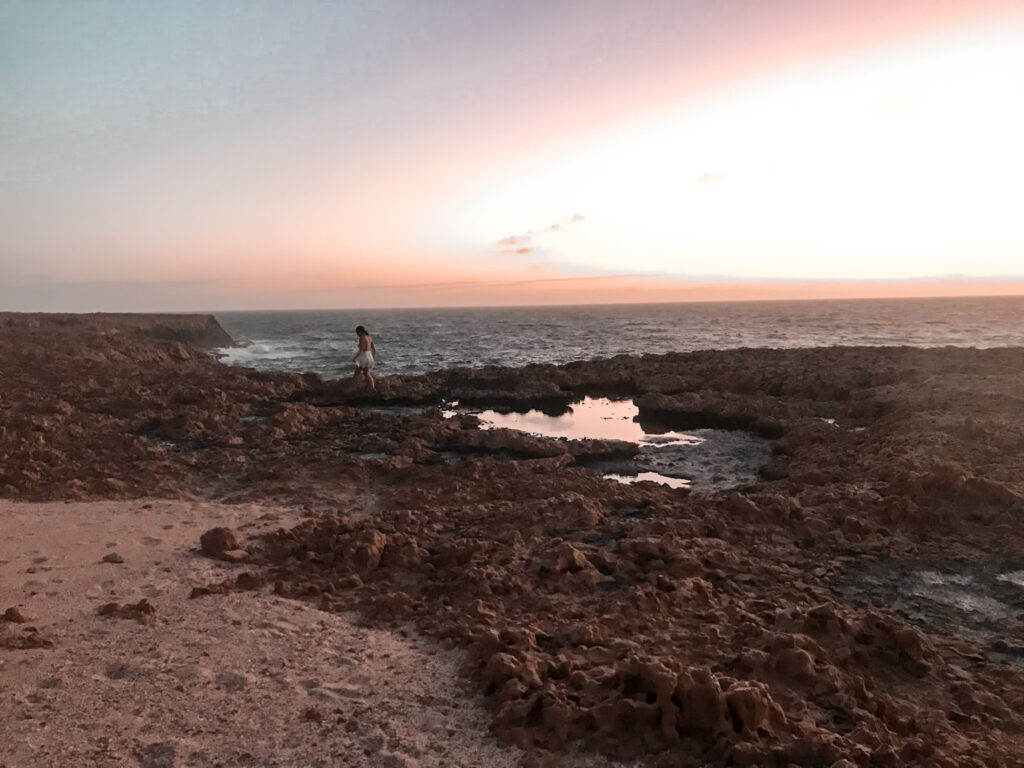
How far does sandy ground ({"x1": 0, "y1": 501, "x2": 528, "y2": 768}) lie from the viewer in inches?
152

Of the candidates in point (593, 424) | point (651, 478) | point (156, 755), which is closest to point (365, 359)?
point (593, 424)

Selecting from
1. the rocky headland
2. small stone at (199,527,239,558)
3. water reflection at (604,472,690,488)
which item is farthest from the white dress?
small stone at (199,527,239,558)

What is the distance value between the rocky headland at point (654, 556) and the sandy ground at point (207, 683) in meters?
0.23

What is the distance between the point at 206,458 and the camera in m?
12.1

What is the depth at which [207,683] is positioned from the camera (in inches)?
177

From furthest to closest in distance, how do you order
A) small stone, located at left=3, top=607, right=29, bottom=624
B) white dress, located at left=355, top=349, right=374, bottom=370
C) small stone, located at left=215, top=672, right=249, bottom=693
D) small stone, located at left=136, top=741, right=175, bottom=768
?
1. white dress, located at left=355, top=349, right=374, bottom=370
2. small stone, located at left=3, top=607, right=29, bottom=624
3. small stone, located at left=215, top=672, right=249, bottom=693
4. small stone, located at left=136, top=741, right=175, bottom=768

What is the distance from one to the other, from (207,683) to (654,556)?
184 inches

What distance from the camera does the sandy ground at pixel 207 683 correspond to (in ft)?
12.6

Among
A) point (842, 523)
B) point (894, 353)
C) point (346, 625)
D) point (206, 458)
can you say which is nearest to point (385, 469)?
point (206, 458)

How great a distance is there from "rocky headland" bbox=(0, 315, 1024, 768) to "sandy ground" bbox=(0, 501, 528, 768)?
0.23 meters

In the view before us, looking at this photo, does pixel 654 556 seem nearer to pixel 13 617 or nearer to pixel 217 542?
pixel 217 542

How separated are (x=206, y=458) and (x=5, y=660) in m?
7.80

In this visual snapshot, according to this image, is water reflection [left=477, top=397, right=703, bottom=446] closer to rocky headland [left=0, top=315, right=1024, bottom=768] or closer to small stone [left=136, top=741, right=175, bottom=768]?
rocky headland [left=0, top=315, right=1024, bottom=768]

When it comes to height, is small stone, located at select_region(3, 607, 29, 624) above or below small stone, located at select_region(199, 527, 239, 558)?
above
